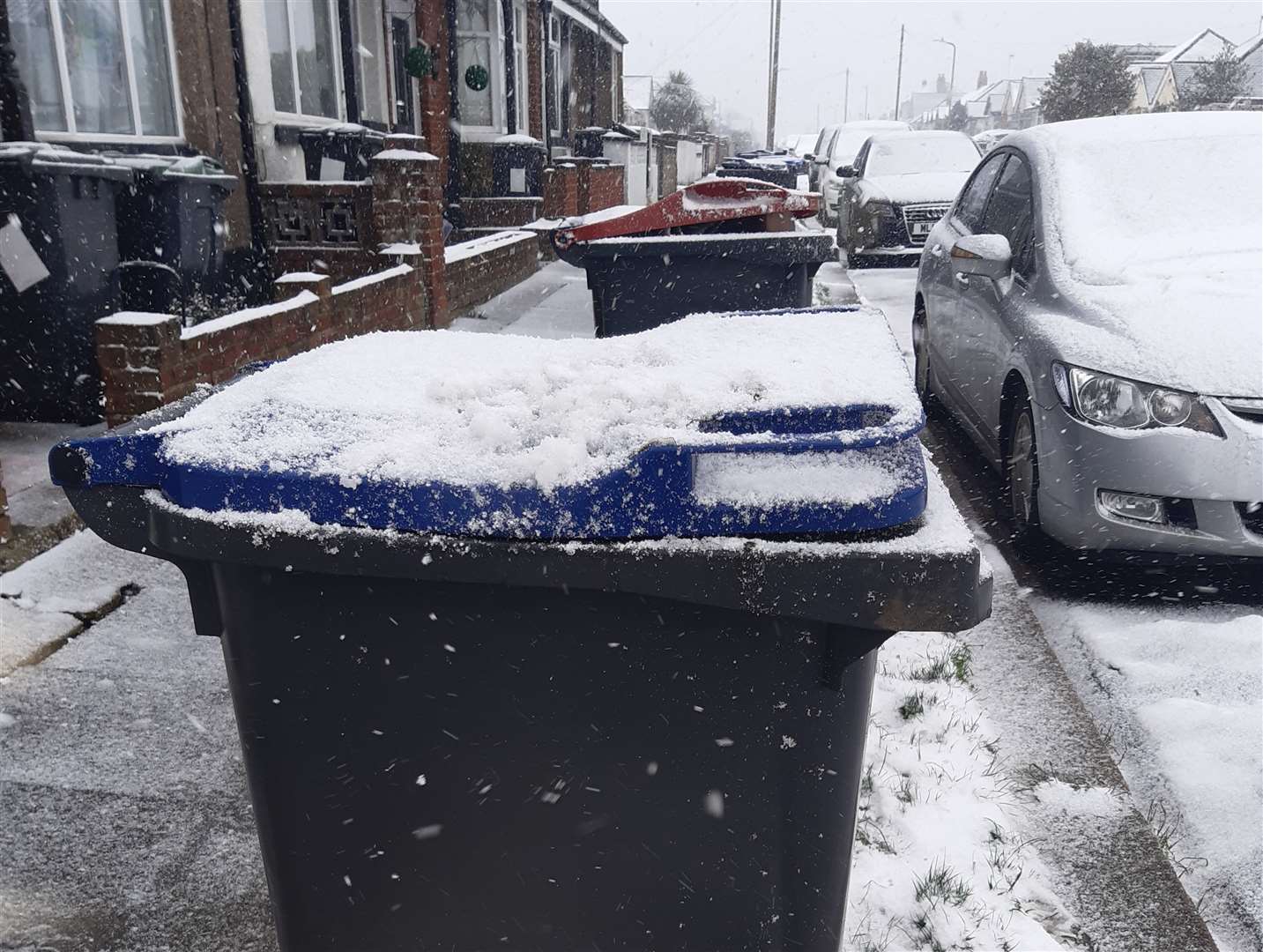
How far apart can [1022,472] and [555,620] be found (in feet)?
10.8

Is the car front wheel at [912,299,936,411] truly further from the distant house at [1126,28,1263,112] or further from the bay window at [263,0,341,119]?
the distant house at [1126,28,1263,112]

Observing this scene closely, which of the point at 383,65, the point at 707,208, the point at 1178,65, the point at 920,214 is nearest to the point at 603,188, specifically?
the point at 383,65

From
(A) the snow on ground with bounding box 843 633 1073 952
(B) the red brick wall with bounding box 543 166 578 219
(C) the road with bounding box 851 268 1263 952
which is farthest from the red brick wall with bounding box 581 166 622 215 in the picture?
(A) the snow on ground with bounding box 843 633 1073 952

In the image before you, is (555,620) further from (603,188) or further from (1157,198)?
(603,188)

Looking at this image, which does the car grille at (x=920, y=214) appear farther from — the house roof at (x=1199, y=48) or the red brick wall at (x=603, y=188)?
the house roof at (x=1199, y=48)

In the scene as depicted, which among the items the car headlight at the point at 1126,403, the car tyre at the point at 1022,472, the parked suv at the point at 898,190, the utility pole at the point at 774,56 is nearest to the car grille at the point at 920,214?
the parked suv at the point at 898,190

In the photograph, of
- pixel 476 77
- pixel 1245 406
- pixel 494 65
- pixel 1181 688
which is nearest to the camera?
pixel 1181 688

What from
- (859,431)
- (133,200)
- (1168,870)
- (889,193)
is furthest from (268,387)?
(889,193)

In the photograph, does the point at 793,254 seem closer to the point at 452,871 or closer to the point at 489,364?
the point at 489,364

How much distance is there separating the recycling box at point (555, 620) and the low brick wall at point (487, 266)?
7.20 metres

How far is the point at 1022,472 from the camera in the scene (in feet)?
13.3

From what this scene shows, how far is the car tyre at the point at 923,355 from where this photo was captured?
6094 mm

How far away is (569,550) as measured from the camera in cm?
119

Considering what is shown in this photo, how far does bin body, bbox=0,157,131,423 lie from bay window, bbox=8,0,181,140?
92.7 inches
